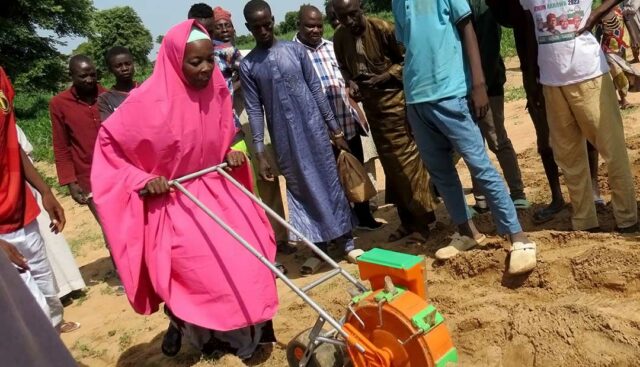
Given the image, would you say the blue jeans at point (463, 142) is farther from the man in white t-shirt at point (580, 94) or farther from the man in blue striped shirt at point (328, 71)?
the man in blue striped shirt at point (328, 71)

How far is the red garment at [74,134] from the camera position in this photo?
16.3ft

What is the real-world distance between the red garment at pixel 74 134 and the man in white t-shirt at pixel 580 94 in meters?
3.48

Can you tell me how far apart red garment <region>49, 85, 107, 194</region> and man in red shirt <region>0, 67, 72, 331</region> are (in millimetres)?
1636

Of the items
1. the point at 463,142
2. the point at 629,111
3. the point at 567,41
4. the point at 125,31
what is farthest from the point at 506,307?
the point at 125,31

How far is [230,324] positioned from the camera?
3.21 meters

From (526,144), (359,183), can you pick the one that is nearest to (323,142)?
(359,183)

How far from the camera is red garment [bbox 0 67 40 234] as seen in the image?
3.17 metres

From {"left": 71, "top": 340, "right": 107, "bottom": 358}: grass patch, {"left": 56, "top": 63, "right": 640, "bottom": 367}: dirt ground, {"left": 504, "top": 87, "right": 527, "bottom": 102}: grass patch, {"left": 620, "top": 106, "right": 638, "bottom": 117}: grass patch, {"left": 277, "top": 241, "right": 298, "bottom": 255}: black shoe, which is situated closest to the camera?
{"left": 56, "top": 63, "right": 640, "bottom": 367}: dirt ground

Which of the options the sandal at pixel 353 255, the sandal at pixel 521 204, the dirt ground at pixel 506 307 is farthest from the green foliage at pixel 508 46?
the sandal at pixel 353 255

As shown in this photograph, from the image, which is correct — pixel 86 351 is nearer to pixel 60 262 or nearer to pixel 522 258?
pixel 60 262

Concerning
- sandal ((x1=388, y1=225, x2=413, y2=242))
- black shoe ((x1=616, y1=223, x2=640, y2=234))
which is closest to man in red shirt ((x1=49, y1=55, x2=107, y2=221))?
sandal ((x1=388, y1=225, x2=413, y2=242))

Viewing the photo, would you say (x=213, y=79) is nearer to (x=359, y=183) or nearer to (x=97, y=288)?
(x=359, y=183)

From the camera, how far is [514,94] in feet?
31.1

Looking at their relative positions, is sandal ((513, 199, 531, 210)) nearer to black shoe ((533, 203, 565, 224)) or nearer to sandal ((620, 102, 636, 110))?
black shoe ((533, 203, 565, 224))
